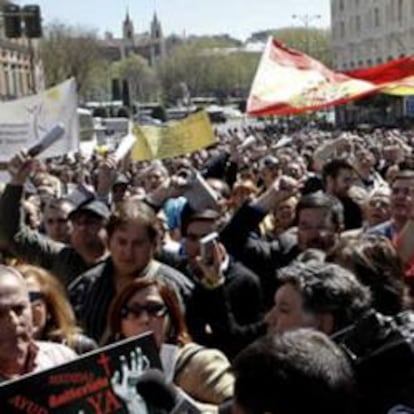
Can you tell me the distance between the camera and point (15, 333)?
3.11 m

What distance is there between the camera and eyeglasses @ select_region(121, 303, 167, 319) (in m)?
3.63

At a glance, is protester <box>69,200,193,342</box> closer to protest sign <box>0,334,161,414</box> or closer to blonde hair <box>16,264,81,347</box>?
blonde hair <box>16,264,81,347</box>

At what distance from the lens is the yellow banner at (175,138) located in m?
11.2

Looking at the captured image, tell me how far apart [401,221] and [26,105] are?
449cm

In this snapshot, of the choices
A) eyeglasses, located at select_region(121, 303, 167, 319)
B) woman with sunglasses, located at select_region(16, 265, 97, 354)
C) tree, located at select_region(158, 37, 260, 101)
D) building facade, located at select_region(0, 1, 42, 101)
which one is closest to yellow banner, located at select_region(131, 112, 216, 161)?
woman with sunglasses, located at select_region(16, 265, 97, 354)

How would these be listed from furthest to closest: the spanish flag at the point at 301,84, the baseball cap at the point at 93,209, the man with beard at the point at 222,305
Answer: the spanish flag at the point at 301,84 < the baseball cap at the point at 93,209 < the man with beard at the point at 222,305

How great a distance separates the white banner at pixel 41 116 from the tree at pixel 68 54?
212 feet

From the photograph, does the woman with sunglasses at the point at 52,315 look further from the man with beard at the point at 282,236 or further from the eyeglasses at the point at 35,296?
the man with beard at the point at 282,236

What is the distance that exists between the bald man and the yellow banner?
8.05 metres

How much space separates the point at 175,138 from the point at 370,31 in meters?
92.9

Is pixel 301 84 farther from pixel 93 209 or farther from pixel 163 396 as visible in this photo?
pixel 163 396

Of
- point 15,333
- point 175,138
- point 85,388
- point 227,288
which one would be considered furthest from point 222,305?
point 175,138

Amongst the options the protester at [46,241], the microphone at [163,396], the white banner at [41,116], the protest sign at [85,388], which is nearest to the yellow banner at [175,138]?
the white banner at [41,116]

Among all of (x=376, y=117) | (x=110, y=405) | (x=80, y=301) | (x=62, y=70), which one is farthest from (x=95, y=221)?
(x=62, y=70)
